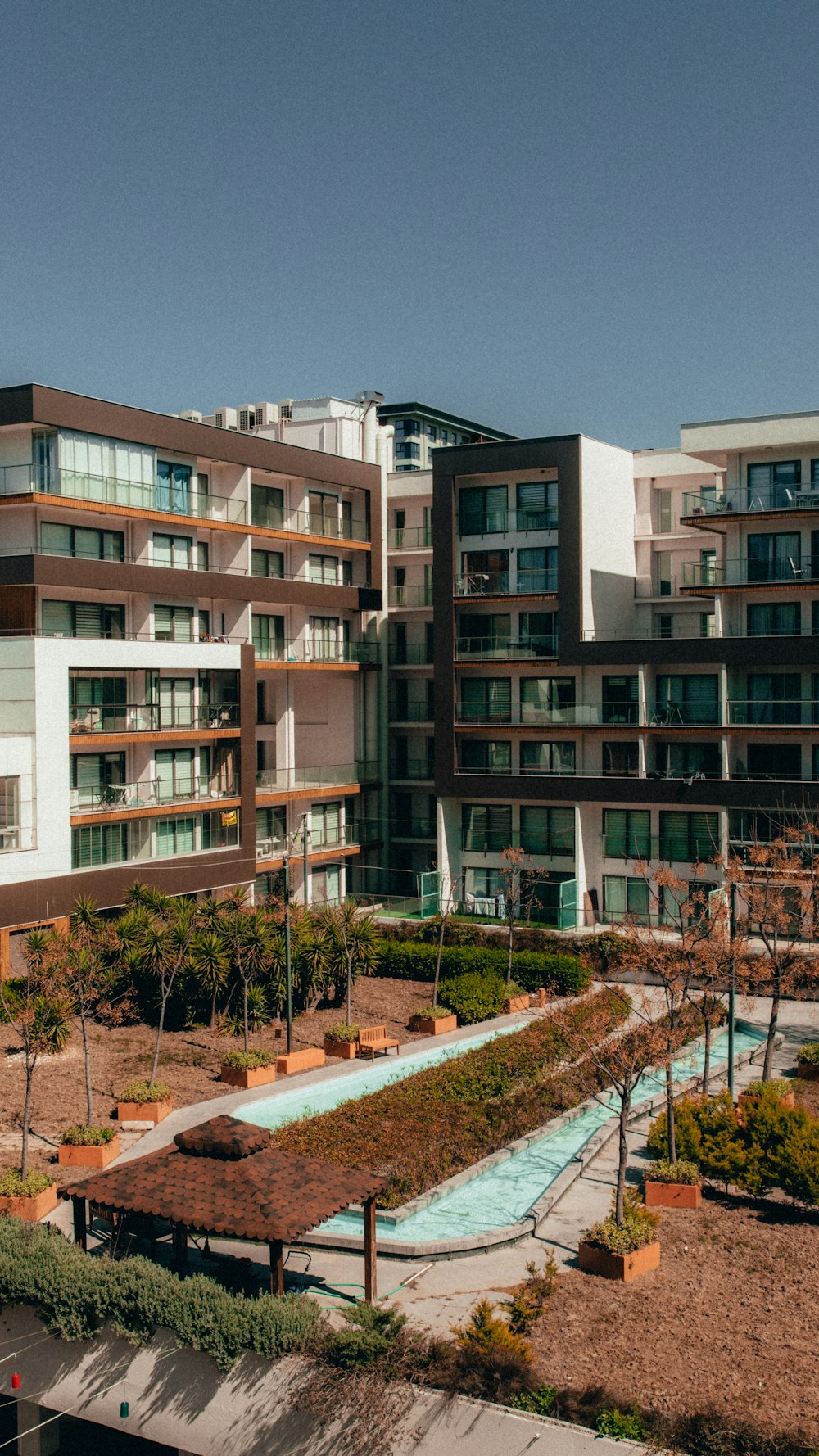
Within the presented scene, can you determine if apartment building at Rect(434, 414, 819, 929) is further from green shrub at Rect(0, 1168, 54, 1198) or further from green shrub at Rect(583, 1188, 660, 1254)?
green shrub at Rect(0, 1168, 54, 1198)

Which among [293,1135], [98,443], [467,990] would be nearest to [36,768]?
[98,443]

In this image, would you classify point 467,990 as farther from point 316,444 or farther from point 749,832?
point 316,444

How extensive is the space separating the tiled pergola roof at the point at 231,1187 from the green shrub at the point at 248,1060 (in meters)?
10.2

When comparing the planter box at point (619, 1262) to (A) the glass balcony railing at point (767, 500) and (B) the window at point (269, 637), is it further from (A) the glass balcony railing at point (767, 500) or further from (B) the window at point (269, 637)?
(B) the window at point (269, 637)

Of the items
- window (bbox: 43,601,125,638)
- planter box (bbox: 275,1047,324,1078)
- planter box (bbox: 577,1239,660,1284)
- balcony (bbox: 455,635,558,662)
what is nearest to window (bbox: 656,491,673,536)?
balcony (bbox: 455,635,558,662)

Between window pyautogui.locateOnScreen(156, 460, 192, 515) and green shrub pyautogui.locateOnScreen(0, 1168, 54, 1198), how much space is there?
2572 centimetres

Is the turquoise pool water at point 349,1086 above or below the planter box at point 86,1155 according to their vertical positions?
below

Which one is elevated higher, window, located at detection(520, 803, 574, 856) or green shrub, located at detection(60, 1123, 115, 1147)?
window, located at detection(520, 803, 574, 856)

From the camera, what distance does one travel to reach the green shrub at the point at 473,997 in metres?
37.6

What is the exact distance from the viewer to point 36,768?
39.2 metres

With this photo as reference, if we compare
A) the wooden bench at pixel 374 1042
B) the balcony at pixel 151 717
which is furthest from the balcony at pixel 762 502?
the wooden bench at pixel 374 1042

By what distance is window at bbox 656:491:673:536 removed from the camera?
5222cm

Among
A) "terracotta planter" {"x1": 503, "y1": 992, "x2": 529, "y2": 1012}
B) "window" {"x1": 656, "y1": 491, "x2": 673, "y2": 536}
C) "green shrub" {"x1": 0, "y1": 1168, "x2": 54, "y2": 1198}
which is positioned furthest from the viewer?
"window" {"x1": 656, "y1": 491, "x2": 673, "y2": 536}

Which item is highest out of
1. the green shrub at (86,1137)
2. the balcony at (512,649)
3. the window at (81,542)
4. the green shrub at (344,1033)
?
the window at (81,542)
